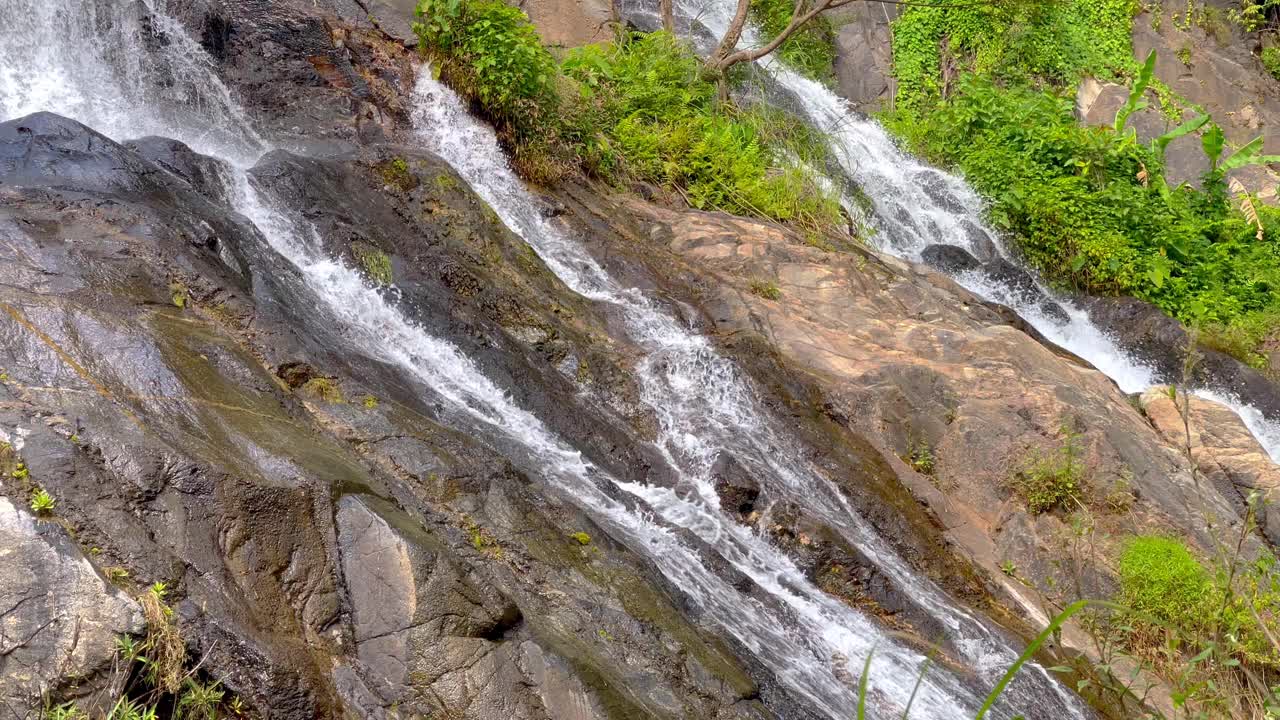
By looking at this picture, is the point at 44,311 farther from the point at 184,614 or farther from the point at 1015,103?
the point at 1015,103

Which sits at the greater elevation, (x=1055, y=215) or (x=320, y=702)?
(x=1055, y=215)

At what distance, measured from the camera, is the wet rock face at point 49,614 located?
3070 millimetres

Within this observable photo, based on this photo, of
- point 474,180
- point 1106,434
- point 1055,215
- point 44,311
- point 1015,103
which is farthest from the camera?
point 1015,103

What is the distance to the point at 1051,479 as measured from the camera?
802 cm

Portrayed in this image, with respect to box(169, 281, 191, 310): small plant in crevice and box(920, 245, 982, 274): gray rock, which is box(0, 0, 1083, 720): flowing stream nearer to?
box(169, 281, 191, 310): small plant in crevice

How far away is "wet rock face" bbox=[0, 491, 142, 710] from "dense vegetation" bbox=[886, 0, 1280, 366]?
12.5 metres

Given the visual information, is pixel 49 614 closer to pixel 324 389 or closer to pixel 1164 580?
pixel 324 389

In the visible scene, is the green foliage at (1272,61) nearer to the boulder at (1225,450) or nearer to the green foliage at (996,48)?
the green foliage at (996,48)

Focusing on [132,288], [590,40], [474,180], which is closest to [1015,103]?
[590,40]

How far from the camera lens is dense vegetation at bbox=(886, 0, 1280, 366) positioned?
12.9 meters

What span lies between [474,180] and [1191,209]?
10.4 metres

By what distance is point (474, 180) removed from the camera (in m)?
10.3

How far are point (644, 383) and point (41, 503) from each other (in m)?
4.95

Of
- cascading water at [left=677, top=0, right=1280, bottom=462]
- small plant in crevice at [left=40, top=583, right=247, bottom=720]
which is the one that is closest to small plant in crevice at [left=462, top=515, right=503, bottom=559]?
small plant in crevice at [left=40, top=583, right=247, bottom=720]
